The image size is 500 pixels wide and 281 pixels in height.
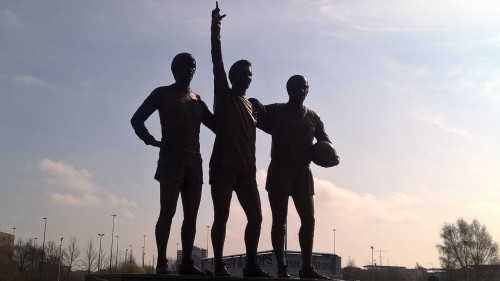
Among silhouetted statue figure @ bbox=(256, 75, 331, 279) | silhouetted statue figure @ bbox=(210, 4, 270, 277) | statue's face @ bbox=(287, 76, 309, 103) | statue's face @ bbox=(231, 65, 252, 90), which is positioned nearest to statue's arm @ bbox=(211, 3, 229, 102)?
silhouetted statue figure @ bbox=(210, 4, 270, 277)

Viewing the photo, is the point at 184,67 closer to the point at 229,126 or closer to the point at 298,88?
the point at 229,126

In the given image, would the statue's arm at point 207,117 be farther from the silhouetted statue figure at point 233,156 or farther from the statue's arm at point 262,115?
the statue's arm at point 262,115

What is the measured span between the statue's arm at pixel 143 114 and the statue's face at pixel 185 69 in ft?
1.34

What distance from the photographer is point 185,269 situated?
7309 millimetres

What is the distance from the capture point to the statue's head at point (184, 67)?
7922mm

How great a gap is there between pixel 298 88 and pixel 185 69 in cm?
168

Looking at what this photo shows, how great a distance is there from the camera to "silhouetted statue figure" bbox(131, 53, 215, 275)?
7.35 m

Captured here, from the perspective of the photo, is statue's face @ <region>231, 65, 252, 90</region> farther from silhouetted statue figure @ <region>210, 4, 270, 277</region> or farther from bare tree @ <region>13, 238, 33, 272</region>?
bare tree @ <region>13, 238, 33, 272</region>

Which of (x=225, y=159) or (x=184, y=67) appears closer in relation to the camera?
(x=225, y=159)

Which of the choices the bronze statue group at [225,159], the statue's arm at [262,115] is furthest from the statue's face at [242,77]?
the statue's arm at [262,115]

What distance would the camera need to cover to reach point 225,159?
7.58m

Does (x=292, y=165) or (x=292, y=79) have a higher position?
(x=292, y=79)

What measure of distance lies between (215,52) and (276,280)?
315 cm

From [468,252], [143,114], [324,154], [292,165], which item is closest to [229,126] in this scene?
[292,165]
